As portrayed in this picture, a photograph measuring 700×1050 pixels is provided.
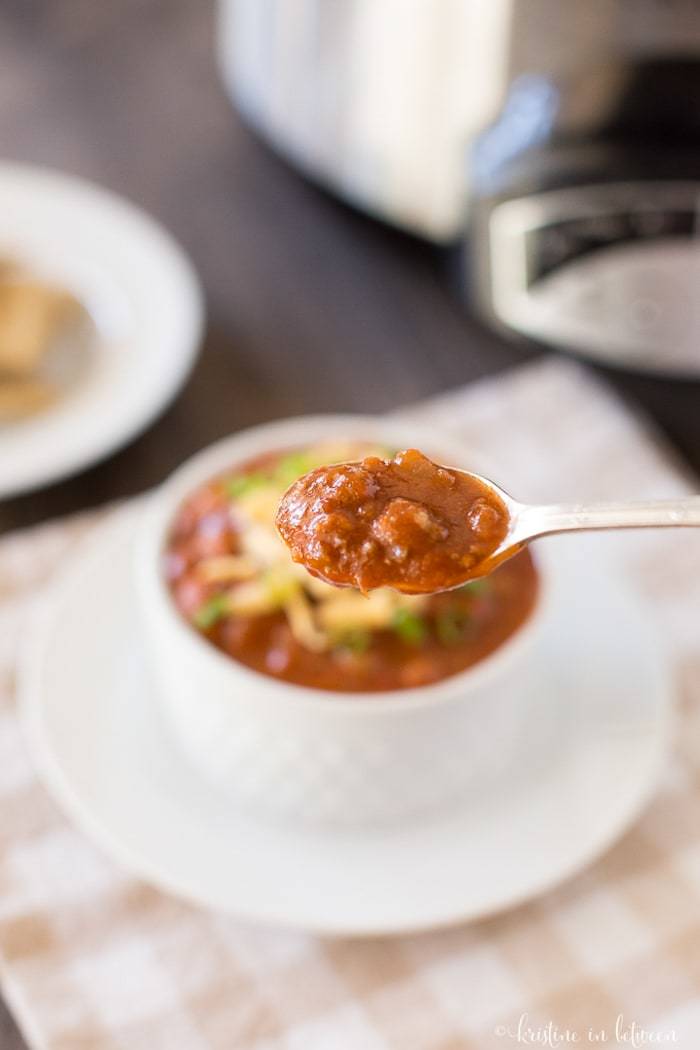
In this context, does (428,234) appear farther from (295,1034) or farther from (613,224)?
(295,1034)

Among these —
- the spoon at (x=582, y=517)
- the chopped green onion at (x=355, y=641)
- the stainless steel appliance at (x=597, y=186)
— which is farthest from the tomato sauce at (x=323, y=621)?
the stainless steel appliance at (x=597, y=186)

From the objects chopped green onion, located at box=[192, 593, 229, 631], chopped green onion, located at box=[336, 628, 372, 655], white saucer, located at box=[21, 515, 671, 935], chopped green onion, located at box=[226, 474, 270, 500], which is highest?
chopped green onion, located at box=[226, 474, 270, 500]

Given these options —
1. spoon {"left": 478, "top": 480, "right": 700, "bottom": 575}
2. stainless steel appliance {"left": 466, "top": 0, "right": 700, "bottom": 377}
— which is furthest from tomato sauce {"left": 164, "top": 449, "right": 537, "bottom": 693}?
stainless steel appliance {"left": 466, "top": 0, "right": 700, "bottom": 377}

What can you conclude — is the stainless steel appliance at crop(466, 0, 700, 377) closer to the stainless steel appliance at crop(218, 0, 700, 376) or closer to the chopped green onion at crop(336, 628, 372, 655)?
the stainless steel appliance at crop(218, 0, 700, 376)

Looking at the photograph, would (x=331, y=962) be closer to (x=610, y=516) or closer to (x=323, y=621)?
(x=323, y=621)

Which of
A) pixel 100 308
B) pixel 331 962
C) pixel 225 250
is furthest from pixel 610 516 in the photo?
pixel 225 250

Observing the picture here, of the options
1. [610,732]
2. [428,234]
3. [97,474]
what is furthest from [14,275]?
[610,732]

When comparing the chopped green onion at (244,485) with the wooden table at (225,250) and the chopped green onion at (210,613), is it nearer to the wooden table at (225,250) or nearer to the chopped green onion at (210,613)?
the chopped green onion at (210,613)
